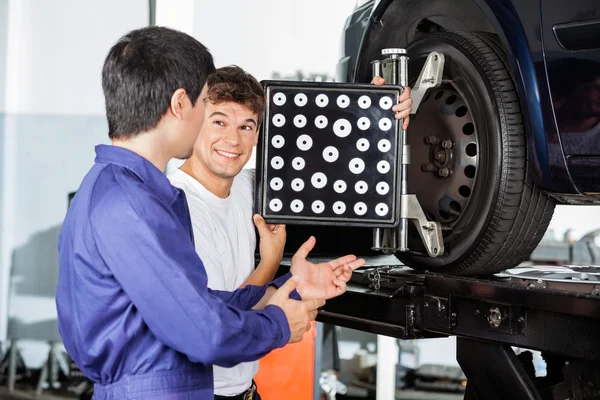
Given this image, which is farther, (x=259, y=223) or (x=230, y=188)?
(x=230, y=188)

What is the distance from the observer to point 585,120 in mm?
1983

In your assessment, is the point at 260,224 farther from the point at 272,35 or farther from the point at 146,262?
the point at 272,35

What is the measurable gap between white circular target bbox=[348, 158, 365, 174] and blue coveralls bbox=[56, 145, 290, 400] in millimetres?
673

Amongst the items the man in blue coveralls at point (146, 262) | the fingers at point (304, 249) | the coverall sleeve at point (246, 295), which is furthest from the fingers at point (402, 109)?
the man in blue coveralls at point (146, 262)

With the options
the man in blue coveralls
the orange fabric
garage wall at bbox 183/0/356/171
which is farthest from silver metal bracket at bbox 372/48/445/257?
garage wall at bbox 183/0/356/171

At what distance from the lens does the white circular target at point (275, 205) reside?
2.28m

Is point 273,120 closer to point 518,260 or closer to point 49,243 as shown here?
point 518,260

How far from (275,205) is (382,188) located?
12.4 inches

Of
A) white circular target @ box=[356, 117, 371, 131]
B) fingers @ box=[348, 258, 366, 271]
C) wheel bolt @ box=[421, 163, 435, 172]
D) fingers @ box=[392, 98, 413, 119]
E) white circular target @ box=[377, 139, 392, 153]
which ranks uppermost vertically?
fingers @ box=[392, 98, 413, 119]

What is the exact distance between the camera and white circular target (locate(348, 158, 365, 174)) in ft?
7.39

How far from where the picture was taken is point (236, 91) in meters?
2.47

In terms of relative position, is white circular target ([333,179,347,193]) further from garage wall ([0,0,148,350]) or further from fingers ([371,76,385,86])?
garage wall ([0,0,148,350])

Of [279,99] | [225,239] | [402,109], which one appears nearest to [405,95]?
[402,109]

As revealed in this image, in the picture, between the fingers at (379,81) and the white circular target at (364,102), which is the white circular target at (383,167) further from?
the fingers at (379,81)
